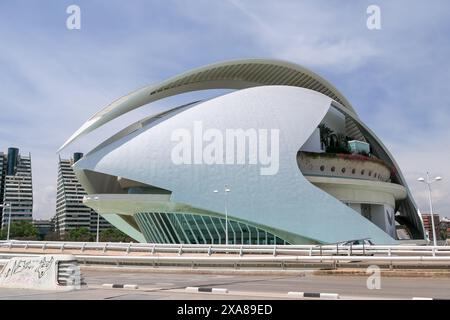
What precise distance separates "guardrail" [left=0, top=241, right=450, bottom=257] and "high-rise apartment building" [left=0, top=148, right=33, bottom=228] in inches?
4400

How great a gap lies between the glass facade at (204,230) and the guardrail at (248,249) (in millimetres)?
8062

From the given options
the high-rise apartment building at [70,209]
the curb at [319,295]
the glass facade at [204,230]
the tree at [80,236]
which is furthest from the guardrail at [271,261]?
the high-rise apartment building at [70,209]

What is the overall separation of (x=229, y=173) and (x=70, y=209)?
120715 mm

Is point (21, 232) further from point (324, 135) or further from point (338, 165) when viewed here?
point (338, 165)

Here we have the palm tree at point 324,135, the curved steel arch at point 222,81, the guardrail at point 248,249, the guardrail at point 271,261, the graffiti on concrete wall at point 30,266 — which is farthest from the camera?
the palm tree at point 324,135

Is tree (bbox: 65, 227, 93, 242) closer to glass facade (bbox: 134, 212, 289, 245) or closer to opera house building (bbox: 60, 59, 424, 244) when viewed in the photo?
opera house building (bbox: 60, 59, 424, 244)

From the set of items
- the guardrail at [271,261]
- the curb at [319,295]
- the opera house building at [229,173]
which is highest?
the opera house building at [229,173]

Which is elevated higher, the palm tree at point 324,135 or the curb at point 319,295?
the palm tree at point 324,135

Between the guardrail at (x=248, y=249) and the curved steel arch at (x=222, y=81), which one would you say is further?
the curved steel arch at (x=222, y=81)

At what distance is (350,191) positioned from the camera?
141 ft

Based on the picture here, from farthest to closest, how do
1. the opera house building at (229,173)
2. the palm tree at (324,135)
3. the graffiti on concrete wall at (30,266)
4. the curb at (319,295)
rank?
the palm tree at (324,135) < the opera house building at (229,173) < the graffiti on concrete wall at (30,266) < the curb at (319,295)

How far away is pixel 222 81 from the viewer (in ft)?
160

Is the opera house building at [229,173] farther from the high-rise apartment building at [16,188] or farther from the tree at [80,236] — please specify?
the high-rise apartment building at [16,188]

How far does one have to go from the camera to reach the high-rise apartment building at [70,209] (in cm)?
14212
